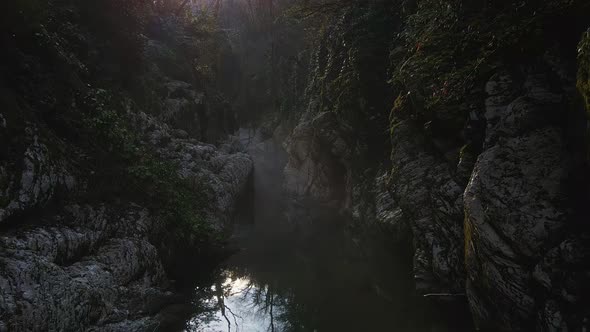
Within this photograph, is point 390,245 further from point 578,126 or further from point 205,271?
point 578,126

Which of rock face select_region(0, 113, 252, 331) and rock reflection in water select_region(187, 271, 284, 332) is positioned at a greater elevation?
rock face select_region(0, 113, 252, 331)

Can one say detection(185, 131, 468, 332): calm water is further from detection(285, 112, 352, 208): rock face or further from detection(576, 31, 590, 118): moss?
detection(576, 31, 590, 118): moss

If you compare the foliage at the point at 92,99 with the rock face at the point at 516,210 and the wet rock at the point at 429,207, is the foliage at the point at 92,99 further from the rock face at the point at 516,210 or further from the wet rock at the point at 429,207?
the rock face at the point at 516,210

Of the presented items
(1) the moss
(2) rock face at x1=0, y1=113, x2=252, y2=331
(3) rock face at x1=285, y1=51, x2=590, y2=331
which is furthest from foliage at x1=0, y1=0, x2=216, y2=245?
(1) the moss

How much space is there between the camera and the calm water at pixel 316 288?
32.7 ft

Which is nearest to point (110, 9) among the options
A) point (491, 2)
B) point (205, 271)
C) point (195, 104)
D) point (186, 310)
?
point (195, 104)

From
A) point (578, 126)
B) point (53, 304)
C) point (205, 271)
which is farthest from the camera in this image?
point (205, 271)

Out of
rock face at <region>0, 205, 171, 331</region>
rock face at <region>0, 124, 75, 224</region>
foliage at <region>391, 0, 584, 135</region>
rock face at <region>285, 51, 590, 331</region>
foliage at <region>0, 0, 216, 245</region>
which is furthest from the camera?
foliage at <region>0, 0, 216, 245</region>

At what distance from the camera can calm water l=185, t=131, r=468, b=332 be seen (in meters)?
9.96

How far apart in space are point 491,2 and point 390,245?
7.84 m

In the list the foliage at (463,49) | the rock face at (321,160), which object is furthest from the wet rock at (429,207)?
the rock face at (321,160)

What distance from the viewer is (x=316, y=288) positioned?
493 inches

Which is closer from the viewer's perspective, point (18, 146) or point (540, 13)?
point (540, 13)

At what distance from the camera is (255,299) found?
12.0 meters
